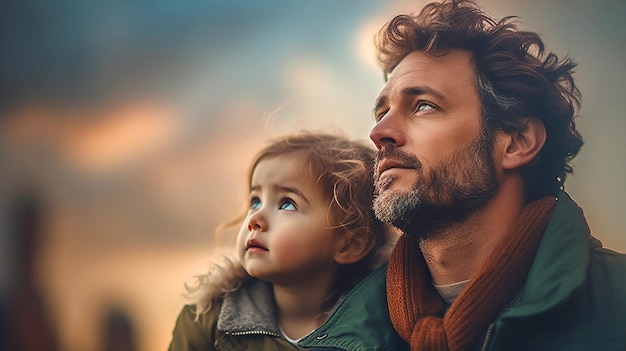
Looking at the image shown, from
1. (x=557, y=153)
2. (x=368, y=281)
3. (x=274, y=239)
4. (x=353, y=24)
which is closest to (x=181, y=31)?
(x=353, y=24)

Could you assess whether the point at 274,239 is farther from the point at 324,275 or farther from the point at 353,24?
the point at 353,24

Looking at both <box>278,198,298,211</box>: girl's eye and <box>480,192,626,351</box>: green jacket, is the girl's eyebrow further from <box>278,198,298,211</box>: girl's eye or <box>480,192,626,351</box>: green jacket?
<box>480,192,626,351</box>: green jacket

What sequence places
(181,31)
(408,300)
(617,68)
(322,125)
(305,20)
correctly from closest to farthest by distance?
(408,300) < (617,68) < (322,125) < (305,20) < (181,31)

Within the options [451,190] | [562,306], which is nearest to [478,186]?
[451,190]

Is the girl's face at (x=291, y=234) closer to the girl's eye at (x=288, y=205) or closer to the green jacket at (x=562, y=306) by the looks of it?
the girl's eye at (x=288, y=205)

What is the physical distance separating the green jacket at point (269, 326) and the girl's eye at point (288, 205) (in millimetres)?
180

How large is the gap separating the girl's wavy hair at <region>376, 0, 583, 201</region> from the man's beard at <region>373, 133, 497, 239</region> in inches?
2.4

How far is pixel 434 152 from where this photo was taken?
1.52 metres

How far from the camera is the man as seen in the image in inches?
54.4

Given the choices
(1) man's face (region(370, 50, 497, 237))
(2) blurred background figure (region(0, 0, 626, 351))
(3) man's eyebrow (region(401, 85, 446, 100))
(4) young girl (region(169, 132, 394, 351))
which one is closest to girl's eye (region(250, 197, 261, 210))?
(4) young girl (region(169, 132, 394, 351))

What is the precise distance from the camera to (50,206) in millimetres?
2098

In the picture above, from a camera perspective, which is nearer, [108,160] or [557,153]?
[557,153]

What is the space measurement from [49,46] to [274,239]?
→ 977 millimetres

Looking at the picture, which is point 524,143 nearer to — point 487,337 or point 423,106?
point 423,106
